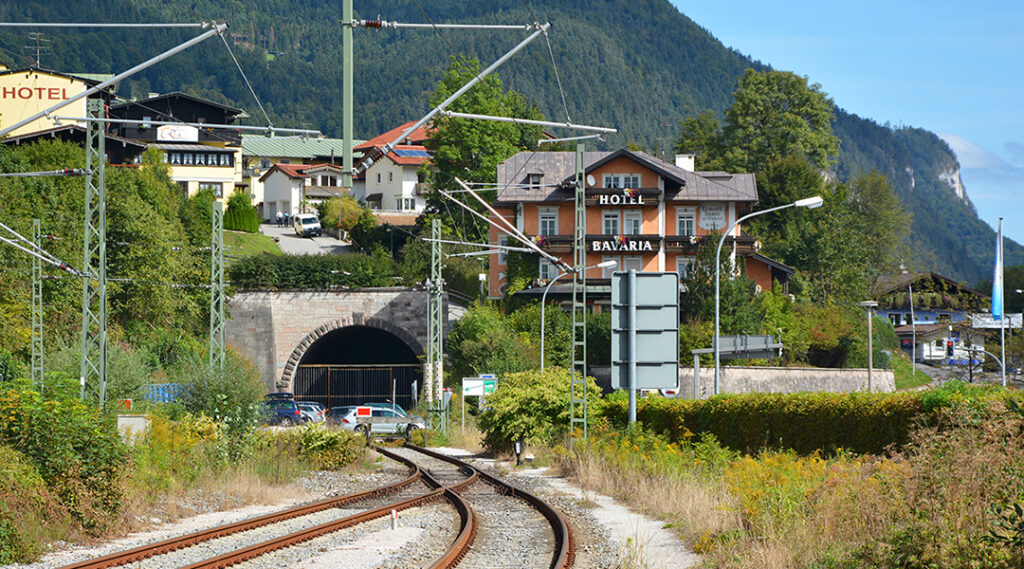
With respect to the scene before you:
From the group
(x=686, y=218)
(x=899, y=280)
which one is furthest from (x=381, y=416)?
(x=899, y=280)

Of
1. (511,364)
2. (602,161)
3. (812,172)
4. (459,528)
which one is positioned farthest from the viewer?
(812,172)

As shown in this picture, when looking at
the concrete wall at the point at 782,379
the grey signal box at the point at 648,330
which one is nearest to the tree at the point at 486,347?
the concrete wall at the point at 782,379

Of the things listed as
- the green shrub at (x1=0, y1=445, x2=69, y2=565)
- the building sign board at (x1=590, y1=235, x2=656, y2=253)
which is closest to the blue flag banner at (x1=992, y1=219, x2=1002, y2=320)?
the green shrub at (x1=0, y1=445, x2=69, y2=565)

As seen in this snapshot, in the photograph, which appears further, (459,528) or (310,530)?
(459,528)

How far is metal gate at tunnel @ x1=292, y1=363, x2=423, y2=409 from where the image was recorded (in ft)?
211

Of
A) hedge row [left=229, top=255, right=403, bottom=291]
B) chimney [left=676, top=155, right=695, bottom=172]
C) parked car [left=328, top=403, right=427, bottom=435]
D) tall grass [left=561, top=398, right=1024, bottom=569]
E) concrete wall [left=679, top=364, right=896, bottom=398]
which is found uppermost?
chimney [left=676, top=155, right=695, bottom=172]

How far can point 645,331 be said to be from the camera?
20.8 meters

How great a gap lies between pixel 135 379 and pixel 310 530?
20970mm

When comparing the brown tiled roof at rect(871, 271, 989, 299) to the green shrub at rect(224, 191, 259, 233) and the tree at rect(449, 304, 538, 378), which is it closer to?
the tree at rect(449, 304, 538, 378)

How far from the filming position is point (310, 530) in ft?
50.0

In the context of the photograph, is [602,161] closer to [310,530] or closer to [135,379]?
[135,379]

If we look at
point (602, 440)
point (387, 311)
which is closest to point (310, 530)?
point (602, 440)

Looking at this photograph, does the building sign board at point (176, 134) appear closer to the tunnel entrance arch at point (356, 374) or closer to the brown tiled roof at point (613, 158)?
the tunnel entrance arch at point (356, 374)

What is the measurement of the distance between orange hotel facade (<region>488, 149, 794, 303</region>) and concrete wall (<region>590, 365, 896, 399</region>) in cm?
834
